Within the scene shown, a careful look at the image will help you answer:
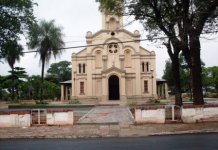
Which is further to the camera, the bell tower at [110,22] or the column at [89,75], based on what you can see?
the bell tower at [110,22]

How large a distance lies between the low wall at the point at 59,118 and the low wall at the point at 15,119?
3.63ft

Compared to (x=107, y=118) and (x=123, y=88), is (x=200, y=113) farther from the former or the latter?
(x=123, y=88)

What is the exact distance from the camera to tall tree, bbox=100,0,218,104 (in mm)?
20062

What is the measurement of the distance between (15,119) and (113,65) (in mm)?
33772

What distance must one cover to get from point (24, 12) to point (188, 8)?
52.3 ft

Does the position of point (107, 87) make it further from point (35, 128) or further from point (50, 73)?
point (50, 73)

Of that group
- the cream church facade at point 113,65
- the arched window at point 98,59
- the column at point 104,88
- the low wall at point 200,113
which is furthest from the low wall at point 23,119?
the arched window at point 98,59

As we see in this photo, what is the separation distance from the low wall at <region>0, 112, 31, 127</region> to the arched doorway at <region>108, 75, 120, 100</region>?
3423cm

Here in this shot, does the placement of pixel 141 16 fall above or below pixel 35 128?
above

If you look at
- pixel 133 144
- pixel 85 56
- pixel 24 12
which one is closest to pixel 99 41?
pixel 85 56

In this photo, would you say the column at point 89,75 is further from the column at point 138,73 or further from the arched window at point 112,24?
the column at point 138,73

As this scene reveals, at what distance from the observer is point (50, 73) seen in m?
114

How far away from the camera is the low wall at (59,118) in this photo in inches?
755

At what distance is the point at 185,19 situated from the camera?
20766 mm
